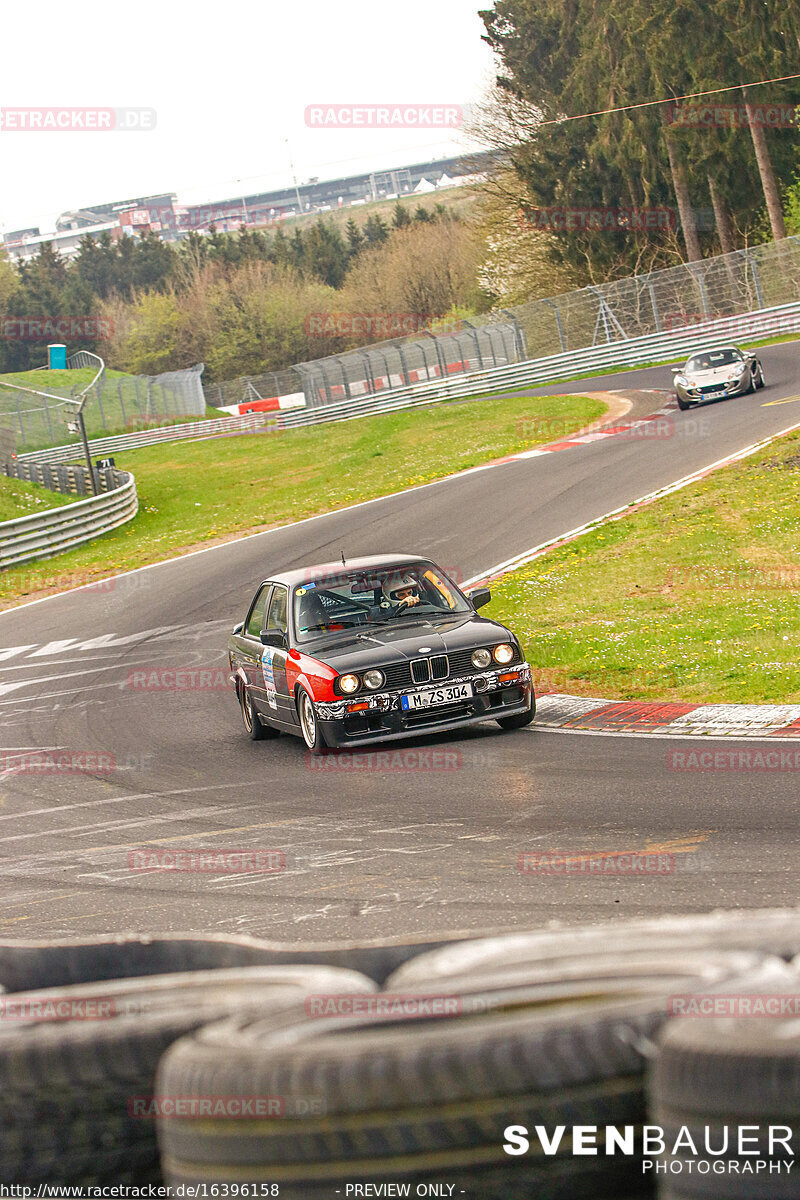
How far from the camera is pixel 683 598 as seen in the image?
15.8 meters

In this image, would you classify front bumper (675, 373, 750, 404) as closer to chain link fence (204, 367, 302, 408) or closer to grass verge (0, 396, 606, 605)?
grass verge (0, 396, 606, 605)

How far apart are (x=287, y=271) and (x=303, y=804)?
106 metres

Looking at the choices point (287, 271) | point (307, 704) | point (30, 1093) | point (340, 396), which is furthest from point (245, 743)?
point (287, 271)

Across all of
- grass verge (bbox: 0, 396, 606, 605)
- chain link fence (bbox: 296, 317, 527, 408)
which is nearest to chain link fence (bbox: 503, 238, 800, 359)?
chain link fence (bbox: 296, 317, 527, 408)

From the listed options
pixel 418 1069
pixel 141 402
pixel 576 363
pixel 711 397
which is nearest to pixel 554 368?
pixel 576 363

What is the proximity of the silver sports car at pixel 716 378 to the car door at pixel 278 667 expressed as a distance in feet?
75.2

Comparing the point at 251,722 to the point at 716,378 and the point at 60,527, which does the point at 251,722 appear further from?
the point at 716,378

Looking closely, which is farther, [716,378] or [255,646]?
[716,378]

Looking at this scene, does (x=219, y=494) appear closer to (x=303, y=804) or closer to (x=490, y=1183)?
(x=303, y=804)

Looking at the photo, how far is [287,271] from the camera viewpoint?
109812mm

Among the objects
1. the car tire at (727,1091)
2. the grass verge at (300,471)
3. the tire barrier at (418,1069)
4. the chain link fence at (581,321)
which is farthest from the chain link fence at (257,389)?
the car tire at (727,1091)

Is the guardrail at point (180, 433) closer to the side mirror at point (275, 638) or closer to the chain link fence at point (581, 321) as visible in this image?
the chain link fence at point (581, 321)

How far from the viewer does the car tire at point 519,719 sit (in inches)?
423

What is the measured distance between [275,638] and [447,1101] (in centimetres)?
941
